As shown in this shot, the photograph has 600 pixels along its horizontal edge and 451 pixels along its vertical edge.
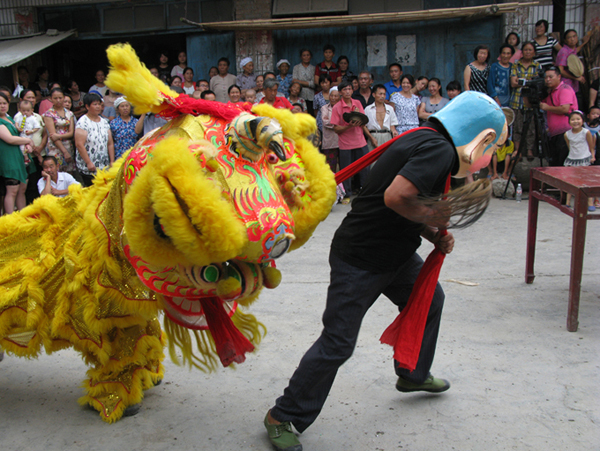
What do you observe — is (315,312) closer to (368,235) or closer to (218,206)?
(368,235)

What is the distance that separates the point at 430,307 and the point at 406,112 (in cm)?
567

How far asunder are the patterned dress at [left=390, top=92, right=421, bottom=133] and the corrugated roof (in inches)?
231

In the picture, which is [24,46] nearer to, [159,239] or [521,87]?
[521,87]

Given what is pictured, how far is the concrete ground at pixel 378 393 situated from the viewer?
7.70 ft

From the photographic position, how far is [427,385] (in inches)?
103

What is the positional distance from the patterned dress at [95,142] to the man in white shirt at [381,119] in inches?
137

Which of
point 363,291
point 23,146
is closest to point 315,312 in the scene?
point 363,291

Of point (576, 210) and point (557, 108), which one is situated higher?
point (557, 108)

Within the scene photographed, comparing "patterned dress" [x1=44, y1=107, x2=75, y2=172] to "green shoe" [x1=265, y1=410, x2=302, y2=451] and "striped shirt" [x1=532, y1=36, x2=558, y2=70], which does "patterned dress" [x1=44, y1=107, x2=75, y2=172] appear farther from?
"striped shirt" [x1=532, y1=36, x2=558, y2=70]

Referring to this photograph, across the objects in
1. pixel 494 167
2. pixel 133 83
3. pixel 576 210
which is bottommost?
pixel 494 167

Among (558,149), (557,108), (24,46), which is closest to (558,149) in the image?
(558,149)

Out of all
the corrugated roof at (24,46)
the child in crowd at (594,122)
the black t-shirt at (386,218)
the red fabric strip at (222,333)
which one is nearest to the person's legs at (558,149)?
the child in crowd at (594,122)

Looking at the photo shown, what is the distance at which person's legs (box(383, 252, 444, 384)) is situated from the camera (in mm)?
2486

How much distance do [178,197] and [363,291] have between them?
0.87 meters
